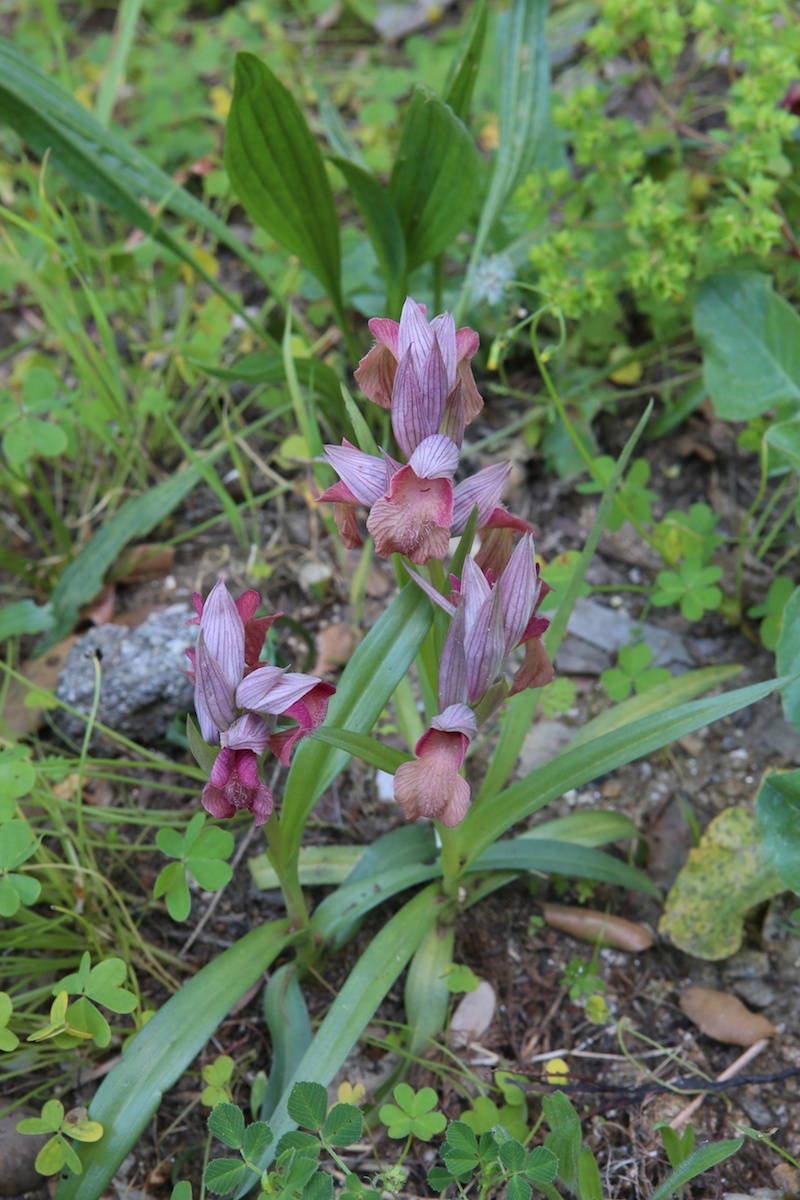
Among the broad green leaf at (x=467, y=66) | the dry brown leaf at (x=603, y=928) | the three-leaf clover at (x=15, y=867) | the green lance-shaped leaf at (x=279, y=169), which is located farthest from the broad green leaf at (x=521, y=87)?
the three-leaf clover at (x=15, y=867)

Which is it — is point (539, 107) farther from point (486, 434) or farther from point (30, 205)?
point (30, 205)

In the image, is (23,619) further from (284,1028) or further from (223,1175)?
(223,1175)

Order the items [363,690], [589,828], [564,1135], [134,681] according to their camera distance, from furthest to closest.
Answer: [134,681]
[589,828]
[363,690]
[564,1135]

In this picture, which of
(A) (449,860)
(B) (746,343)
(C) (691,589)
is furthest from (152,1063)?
(B) (746,343)

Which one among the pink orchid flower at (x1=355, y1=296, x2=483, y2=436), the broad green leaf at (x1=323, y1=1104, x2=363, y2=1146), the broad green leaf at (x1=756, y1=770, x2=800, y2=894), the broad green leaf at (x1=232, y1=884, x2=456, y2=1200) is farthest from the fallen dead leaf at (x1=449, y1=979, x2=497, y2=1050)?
the pink orchid flower at (x1=355, y1=296, x2=483, y2=436)

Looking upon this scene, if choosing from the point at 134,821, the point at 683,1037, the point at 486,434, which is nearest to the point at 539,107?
the point at 486,434

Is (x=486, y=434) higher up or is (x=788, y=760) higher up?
(x=486, y=434)

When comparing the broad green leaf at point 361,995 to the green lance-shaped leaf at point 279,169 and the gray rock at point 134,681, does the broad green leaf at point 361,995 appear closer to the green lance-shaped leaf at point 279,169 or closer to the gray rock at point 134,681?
the gray rock at point 134,681

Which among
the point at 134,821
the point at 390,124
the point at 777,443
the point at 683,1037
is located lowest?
the point at 683,1037
